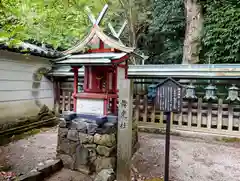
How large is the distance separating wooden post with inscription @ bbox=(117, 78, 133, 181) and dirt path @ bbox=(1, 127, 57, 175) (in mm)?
1994

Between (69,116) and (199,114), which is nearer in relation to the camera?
(69,116)

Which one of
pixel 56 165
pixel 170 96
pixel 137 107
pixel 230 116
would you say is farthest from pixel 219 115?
pixel 56 165

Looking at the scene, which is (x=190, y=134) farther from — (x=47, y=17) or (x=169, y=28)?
(x=169, y=28)

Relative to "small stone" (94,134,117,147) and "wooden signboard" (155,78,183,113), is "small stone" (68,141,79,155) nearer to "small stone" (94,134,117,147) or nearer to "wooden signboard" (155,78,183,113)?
"small stone" (94,134,117,147)

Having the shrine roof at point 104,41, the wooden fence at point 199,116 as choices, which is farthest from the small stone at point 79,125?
the wooden fence at point 199,116

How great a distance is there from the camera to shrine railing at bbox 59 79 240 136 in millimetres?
6637

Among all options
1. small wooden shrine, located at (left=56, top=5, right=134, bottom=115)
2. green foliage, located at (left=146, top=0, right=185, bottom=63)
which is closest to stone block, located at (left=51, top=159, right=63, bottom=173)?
small wooden shrine, located at (left=56, top=5, right=134, bottom=115)

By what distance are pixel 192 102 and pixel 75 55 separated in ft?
15.1

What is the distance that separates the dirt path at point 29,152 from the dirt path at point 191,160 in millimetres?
2408

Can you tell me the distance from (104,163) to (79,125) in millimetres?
1008

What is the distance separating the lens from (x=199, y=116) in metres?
7.02

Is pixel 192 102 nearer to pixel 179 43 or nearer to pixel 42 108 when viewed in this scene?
pixel 179 43

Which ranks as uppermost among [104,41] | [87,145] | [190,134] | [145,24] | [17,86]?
[145,24]

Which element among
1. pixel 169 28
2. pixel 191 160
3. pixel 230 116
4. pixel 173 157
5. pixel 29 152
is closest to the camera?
pixel 191 160
